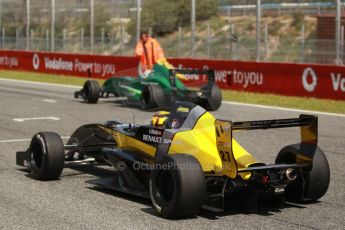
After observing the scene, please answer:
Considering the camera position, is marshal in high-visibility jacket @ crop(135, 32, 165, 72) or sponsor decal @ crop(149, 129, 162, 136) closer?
sponsor decal @ crop(149, 129, 162, 136)

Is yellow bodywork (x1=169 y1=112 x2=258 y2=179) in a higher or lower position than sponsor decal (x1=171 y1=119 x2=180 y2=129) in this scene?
lower

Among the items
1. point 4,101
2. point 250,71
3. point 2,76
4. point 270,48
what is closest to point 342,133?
point 250,71

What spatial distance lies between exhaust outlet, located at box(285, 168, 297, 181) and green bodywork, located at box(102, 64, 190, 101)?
31.6ft

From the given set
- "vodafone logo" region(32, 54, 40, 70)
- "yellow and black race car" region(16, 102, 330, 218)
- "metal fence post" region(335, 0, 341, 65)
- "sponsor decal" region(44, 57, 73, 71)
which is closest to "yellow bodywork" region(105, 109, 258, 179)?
"yellow and black race car" region(16, 102, 330, 218)

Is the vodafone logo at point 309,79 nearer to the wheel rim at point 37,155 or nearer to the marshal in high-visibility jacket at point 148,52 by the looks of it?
the marshal in high-visibility jacket at point 148,52

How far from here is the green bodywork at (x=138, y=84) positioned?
16562 mm

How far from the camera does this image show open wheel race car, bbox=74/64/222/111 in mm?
16078

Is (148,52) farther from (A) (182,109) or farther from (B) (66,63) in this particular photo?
(A) (182,109)

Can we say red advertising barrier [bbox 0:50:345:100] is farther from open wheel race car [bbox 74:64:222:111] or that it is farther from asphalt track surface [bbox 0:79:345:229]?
asphalt track surface [bbox 0:79:345:229]

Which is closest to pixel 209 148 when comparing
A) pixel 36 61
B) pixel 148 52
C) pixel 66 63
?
pixel 148 52

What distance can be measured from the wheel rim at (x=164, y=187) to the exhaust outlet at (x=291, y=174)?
1.06 m

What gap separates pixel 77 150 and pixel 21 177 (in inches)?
28.9

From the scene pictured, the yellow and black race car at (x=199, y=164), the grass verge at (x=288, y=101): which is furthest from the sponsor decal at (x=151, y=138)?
the grass verge at (x=288, y=101)

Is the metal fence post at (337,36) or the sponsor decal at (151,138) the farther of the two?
the metal fence post at (337,36)
